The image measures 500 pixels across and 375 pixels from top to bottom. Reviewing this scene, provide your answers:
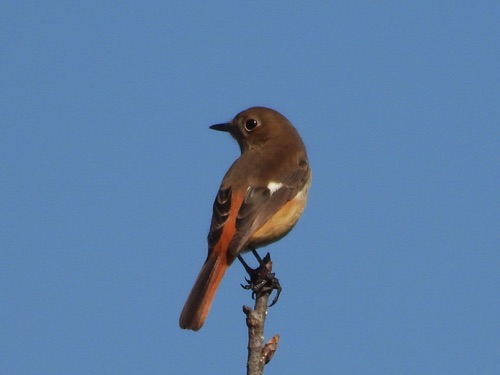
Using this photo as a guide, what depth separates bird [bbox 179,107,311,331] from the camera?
7.09 m

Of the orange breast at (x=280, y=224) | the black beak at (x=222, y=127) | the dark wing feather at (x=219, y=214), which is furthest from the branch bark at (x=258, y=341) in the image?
the black beak at (x=222, y=127)

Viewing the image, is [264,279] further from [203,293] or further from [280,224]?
[280,224]

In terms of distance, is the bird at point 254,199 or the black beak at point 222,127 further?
the black beak at point 222,127

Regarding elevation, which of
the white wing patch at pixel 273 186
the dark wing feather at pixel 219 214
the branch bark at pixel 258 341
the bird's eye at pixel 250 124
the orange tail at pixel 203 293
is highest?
the bird's eye at pixel 250 124

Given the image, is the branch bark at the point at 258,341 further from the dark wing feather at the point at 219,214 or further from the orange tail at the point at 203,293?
the dark wing feather at the point at 219,214

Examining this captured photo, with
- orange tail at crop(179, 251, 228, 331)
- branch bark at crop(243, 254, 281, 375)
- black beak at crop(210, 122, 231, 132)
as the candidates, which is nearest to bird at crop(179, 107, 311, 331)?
orange tail at crop(179, 251, 228, 331)

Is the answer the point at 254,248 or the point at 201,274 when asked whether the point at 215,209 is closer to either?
the point at 254,248

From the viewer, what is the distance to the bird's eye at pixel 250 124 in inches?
409

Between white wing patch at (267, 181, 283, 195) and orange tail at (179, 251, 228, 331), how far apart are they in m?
1.22

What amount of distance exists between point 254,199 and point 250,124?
7.28ft

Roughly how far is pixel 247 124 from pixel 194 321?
430 centimetres

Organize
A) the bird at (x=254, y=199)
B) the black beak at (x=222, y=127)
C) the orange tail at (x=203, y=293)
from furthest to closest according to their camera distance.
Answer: the black beak at (x=222, y=127) < the bird at (x=254, y=199) < the orange tail at (x=203, y=293)

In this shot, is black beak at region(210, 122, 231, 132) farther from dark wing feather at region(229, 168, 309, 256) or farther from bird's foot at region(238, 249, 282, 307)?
bird's foot at region(238, 249, 282, 307)

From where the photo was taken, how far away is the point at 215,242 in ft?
Answer: 25.2
